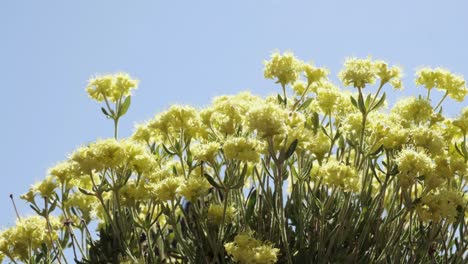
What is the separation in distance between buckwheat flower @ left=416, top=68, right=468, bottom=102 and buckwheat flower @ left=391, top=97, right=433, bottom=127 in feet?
0.49

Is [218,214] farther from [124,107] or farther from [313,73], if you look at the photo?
[313,73]

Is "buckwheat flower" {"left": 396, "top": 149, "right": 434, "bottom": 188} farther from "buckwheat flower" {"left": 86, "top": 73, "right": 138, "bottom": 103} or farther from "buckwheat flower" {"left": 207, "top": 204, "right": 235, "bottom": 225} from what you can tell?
"buckwheat flower" {"left": 86, "top": 73, "right": 138, "bottom": 103}

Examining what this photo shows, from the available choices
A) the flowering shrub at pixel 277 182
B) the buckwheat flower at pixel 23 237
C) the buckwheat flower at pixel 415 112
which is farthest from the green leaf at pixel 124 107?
the buckwheat flower at pixel 415 112

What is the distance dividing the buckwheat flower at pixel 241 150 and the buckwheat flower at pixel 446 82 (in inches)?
42.5

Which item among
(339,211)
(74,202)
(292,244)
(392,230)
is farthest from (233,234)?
(74,202)

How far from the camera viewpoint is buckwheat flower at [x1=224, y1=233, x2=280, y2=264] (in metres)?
2.24

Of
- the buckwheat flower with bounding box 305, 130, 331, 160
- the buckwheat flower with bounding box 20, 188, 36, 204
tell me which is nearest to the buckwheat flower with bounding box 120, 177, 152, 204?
the buckwheat flower with bounding box 20, 188, 36, 204

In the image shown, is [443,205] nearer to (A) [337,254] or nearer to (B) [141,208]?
(A) [337,254]

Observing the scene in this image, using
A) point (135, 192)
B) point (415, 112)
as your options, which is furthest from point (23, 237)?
point (415, 112)

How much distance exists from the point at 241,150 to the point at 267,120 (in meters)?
0.12

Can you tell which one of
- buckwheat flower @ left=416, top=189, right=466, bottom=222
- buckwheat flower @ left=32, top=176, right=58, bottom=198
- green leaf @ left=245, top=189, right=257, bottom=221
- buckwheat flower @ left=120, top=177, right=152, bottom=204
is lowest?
buckwheat flower @ left=416, top=189, right=466, bottom=222

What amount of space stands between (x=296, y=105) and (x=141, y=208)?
0.78 m

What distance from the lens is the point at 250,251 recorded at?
2244 mm

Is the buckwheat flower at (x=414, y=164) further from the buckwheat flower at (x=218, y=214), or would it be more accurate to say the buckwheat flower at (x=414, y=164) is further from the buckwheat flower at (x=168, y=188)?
the buckwheat flower at (x=168, y=188)
